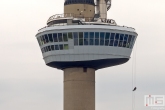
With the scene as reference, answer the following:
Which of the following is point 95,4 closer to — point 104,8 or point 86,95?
point 104,8

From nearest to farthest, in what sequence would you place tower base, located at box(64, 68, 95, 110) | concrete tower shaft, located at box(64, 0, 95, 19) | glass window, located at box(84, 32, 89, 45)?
glass window, located at box(84, 32, 89, 45), tower base, located at box(64, 68, 95, 110), concrete tower shaft, located at box(64, 0, 95, 19)

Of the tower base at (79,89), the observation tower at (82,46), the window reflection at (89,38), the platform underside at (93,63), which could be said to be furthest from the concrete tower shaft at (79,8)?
the tower base at (79,89)

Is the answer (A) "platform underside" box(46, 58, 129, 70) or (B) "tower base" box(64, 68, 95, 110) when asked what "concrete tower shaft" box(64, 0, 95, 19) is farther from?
(B) "tower base" box(64, 68, 95, 110)

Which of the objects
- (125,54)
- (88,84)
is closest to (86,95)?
(88,84)

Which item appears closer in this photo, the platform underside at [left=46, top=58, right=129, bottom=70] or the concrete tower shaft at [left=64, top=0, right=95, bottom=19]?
the platform underside at [left=46, top=58, right=129, bottom=70]

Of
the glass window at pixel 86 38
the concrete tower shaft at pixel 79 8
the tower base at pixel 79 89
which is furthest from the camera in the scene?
the concrete tower shaft at pixel 79 8

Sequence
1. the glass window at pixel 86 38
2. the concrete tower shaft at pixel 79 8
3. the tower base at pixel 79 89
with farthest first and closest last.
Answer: the concrete tower shaft at pixel 79 8, the tower base at pixel 79 89, the glass window at pixel 86 38

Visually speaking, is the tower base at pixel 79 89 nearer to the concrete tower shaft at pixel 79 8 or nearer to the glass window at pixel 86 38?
the glass window at pixel 86 38

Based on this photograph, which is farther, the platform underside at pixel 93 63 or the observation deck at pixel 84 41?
the platform underside at pixel 93 63

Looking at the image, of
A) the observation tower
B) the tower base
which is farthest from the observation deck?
the tower base
